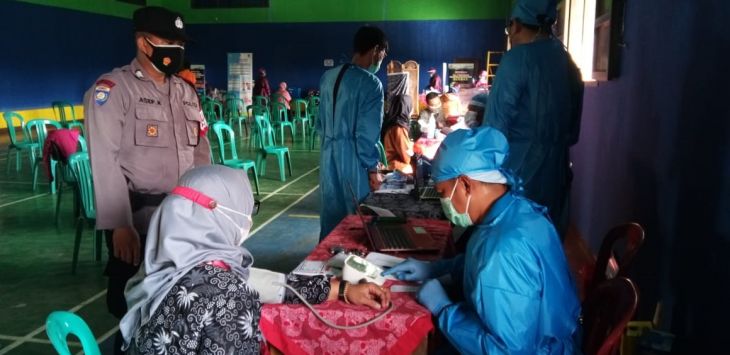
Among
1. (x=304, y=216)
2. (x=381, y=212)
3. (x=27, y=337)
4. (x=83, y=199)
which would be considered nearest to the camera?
(x=381, y=212)

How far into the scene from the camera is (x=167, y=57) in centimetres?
206

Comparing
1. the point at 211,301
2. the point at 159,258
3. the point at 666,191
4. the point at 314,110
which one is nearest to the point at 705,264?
the point at 666,191

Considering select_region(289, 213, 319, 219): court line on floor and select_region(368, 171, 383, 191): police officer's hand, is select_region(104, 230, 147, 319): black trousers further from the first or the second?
select_region(289, 213, 319, 219): court line on floor

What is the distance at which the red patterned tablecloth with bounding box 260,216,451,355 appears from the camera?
150 centimetres

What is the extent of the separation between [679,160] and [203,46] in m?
17.0

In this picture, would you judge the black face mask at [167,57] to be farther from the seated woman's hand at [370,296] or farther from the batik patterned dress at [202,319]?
the seated woman's hand at [370,296]

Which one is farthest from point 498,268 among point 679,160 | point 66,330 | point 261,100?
point 261,100

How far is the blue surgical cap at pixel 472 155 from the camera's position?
147 centimetres

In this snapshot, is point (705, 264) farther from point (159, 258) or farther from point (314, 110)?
point (314, 110)

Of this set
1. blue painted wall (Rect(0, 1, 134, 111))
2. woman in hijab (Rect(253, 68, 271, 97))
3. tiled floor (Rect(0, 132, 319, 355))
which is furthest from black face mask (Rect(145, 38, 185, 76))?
woman in hijab (Rect(253, 68, 271, 97))

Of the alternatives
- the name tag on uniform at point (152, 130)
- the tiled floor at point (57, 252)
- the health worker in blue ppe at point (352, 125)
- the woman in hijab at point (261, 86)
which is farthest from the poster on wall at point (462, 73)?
the name tag on uniform at point (152, 130)

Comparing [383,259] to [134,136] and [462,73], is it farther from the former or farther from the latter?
[462,73]

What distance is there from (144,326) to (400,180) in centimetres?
213

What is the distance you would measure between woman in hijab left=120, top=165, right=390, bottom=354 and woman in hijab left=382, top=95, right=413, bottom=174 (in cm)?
366
